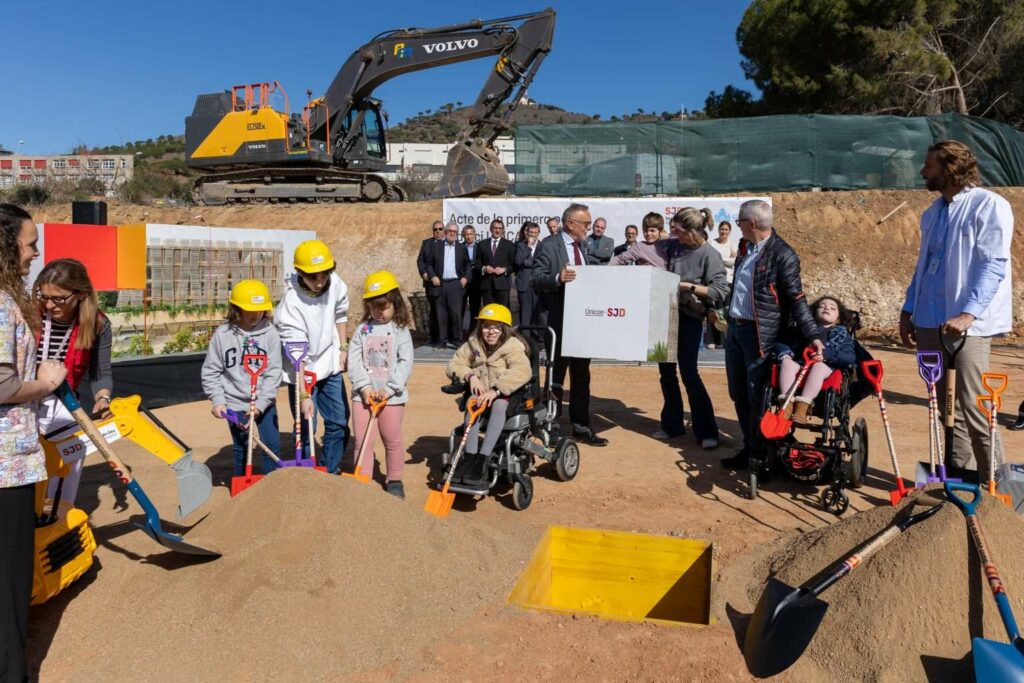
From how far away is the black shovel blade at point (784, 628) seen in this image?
3248 millimetres

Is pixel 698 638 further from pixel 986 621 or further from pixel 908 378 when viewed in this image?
pixel 908 378

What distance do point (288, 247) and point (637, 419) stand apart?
8680mm

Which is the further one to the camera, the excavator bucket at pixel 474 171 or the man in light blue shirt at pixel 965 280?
the excavator bucket at pixel 474 171

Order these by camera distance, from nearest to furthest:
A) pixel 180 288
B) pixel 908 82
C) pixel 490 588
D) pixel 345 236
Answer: pixel 490 588
pixel 180 288
pixel 345 236
pixel 908 82

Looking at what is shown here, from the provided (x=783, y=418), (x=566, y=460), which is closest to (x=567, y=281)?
(x=566, y=460)

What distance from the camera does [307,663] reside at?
3518 millimetres

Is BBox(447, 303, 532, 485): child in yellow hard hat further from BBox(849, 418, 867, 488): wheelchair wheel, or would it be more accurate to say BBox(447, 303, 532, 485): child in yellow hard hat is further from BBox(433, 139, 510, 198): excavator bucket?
BBox(433, 139, 510, 198): excavator bucket

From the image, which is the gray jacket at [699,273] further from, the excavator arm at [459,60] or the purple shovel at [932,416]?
the excavator arm at [459,60]

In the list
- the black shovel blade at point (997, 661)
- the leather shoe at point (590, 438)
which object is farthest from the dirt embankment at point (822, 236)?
the black shovel blade at point (997, 661)

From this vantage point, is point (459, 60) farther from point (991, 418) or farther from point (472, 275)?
point (991, 418)

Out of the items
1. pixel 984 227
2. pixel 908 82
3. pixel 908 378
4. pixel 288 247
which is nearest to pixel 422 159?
pixel 908 82

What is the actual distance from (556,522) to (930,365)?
2.51m

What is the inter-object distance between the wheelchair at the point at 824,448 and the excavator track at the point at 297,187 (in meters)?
17.2

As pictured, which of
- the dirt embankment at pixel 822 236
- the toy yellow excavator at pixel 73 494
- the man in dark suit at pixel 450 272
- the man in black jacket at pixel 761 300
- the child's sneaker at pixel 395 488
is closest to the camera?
the toy yellow excavator at pixel 73 494
